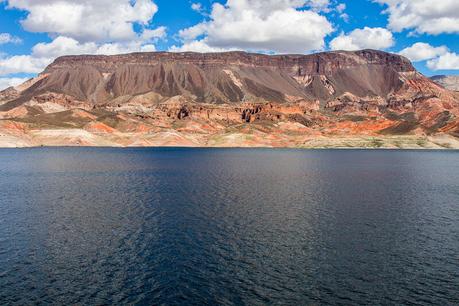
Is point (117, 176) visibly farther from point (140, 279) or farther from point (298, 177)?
point (140, 279)

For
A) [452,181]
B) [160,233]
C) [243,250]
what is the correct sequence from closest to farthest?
1. [243,250]
2. [160,233]
3. [452,181]

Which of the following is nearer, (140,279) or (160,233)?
(140,279)

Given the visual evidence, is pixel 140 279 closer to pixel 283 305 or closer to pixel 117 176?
pixel 283 305

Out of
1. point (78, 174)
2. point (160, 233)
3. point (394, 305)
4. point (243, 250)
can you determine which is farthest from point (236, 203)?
point (78, 174)

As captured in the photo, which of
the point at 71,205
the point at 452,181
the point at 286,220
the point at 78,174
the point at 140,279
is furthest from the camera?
the point at 78,174

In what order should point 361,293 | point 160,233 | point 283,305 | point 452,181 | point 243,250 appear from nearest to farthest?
point 283,305
point 361,293
point 243,250
point 160,233
point 452,181

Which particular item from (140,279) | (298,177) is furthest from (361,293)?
(298,177)
